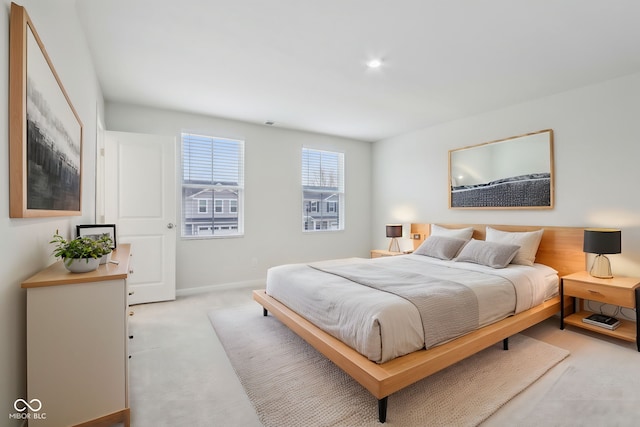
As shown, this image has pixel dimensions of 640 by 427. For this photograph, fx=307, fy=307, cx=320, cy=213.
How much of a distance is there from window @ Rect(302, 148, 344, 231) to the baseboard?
1.22 m

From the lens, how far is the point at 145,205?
3.79 metres

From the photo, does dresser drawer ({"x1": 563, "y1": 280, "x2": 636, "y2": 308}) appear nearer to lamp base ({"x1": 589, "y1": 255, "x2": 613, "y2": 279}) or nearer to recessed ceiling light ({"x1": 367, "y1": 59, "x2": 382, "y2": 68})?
lamp base ({"x1": 589, "y1": 255, "x2": 613, "y2": 279})

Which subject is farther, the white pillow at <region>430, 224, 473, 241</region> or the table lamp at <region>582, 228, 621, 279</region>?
the white pillow at <region>430, 224, 473, 241</region>

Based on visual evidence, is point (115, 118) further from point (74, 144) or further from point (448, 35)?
point (448, 35)

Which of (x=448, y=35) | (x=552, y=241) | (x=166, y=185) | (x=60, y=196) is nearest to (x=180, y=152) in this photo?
(x=166, y=185)

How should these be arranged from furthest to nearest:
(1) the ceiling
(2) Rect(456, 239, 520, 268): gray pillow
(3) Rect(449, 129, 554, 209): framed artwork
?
1. (3) Rect(449, 129, 554, 209): framed artwork
2. (2) Rect(456, 239, 520, 268): gray pillow
3. (1) the ceiling

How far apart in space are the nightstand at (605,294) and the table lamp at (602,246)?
88 mm

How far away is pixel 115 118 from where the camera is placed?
3.83 meters

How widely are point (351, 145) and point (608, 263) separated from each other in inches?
155

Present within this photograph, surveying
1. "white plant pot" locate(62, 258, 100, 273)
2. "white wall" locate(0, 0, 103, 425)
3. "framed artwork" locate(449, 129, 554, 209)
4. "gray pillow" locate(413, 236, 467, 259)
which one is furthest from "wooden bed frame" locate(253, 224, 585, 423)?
"white wall" locate(0, 0, 103, 425)

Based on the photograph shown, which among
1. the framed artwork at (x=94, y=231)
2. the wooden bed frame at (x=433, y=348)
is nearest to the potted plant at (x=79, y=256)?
the framed artwork at (x=94, y=231)

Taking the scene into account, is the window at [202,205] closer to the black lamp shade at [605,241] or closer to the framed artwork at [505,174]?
the framed artwork at [505,174]

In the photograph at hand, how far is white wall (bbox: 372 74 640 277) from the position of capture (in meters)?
2.97

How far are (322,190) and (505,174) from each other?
9.15 ft
